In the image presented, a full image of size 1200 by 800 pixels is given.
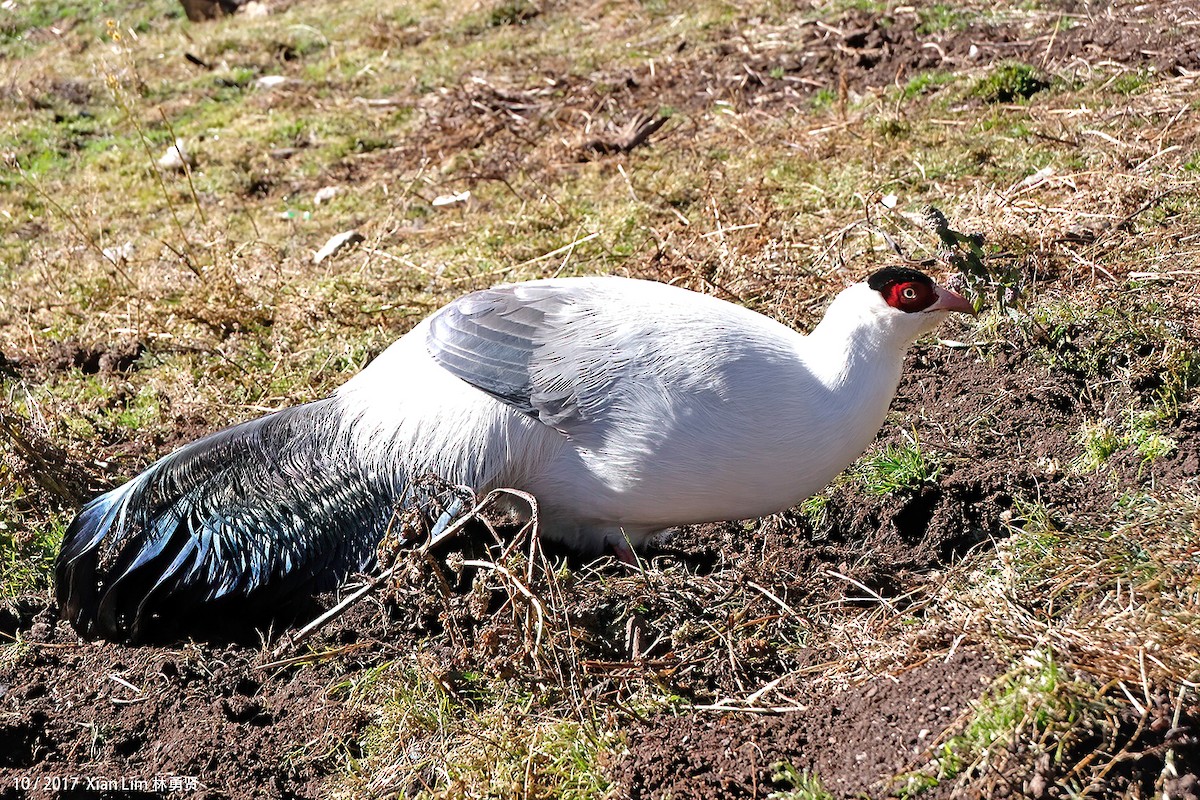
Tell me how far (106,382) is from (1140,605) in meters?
4.60

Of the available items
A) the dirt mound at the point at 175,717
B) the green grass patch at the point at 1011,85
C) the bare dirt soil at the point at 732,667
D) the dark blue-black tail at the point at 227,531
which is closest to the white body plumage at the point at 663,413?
the dark blue-black tail at the point at 227,531

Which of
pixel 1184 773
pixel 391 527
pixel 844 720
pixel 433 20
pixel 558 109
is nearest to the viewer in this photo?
pixel 1184 773

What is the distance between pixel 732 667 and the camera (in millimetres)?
3252

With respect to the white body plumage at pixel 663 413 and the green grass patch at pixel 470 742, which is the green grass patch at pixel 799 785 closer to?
the green grass patch at pixel 470 742

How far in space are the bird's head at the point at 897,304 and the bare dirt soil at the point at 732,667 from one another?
0.66 meters

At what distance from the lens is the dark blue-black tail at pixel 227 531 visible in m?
3.67

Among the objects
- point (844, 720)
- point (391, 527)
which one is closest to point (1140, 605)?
point (844, 720)

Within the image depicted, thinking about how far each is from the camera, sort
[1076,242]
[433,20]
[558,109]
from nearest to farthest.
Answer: [1076,242]
[558,109]
[433,20]

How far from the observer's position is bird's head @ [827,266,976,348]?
3.55m

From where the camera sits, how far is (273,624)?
3770mm

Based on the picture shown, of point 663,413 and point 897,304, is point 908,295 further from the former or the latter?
point 663,413

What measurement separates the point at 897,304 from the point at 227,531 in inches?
86.9

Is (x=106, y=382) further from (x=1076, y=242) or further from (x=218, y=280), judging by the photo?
(x=1076, y=242)

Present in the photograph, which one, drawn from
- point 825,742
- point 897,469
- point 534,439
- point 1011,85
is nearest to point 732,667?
point 825,742
